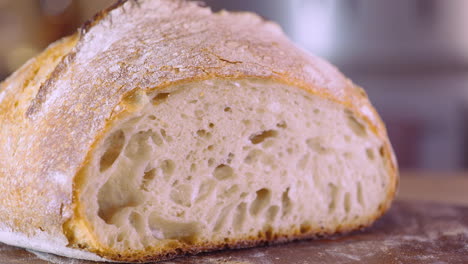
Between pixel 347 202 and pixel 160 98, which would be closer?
pixel 160 98

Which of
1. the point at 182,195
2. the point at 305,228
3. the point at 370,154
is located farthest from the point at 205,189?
the point at 370,154

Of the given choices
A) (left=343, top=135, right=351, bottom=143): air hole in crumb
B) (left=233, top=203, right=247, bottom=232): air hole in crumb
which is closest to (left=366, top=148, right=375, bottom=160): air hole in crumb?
(left=343, top=135, right=351, bottom=143): air hole in crumb

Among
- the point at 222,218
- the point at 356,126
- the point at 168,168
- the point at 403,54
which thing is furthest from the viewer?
the point at 403,54

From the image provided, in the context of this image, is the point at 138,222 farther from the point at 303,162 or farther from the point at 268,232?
the point at 303,162

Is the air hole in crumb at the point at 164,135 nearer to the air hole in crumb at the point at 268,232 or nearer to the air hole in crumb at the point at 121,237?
the air hole in crumb at the point at 121,237

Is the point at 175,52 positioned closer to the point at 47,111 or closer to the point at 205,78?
the point at 205,78

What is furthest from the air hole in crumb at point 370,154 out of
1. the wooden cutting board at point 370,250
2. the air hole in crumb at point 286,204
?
the air hole in crumb at point 286,204

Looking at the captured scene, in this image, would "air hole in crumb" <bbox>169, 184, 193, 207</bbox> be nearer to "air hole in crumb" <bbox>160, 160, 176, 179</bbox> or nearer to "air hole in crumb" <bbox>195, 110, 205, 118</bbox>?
"air hole in crumb" <bbox>160, 160, 176, 179</bbox>
